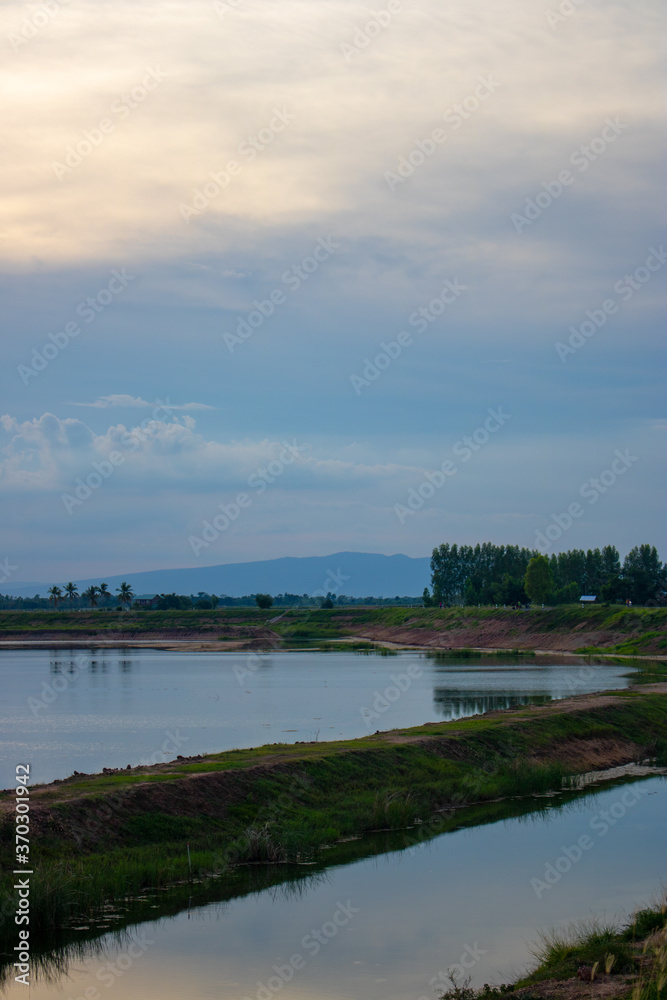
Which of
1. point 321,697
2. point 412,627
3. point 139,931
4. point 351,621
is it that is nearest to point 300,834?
point 139,931

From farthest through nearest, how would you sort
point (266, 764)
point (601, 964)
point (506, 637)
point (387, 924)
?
1. point (506, 637)
2. point (266, 764)
3. point (387, 924)
4. point (601, 964)

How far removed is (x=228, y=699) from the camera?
198 feet

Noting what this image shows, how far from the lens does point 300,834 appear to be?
971 inches

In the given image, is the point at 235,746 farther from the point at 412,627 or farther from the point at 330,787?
the point at 412,627

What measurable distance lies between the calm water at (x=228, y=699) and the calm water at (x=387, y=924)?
12.7 m

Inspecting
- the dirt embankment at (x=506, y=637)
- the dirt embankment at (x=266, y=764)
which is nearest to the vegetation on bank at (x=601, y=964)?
the dirt embankment at (x=266, y=764)

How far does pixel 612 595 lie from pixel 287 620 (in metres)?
64.4

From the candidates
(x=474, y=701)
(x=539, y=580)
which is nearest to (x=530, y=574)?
(x=539, y=580)

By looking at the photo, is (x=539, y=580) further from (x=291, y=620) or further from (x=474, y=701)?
(x=474, y=701)

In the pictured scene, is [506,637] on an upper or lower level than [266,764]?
lower

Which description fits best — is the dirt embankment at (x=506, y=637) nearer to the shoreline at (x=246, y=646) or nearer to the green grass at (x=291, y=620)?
the green grass at (x=291, y=620)

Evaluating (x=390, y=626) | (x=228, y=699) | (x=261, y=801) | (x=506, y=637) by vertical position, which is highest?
(x=261, y=801)

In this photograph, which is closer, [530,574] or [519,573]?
[530,574]

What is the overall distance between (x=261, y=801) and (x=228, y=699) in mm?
34347
